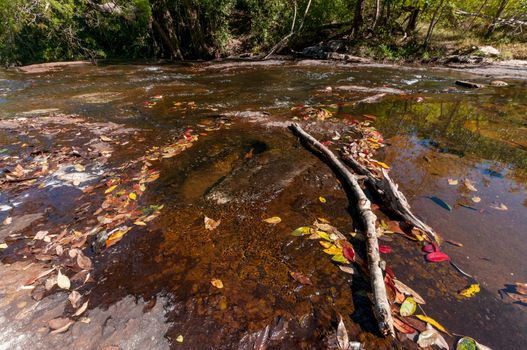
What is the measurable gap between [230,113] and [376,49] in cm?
1058

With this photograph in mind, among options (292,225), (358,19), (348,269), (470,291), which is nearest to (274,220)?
(292,225)

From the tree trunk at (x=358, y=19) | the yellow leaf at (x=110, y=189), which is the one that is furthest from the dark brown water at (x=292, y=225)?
Result: the tree trunk at (x=358, y=19)

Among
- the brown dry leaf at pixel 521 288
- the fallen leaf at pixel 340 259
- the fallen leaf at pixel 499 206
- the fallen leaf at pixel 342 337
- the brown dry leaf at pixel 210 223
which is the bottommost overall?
the brown dry leaf at pixel 521 288

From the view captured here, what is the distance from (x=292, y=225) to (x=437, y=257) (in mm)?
1126

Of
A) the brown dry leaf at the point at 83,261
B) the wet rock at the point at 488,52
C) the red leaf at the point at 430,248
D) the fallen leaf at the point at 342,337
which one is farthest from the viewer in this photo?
the wet rock at the point at 488,52

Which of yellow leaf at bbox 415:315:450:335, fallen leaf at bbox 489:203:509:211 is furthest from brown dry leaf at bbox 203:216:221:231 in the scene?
fallen leaf at bbox 489:203:509:211

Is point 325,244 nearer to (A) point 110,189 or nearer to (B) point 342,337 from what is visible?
(B) point 342,337

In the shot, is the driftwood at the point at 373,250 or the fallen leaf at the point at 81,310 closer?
the driftwood at the point at 373,250

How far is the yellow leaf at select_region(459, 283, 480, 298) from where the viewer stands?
1836 mm

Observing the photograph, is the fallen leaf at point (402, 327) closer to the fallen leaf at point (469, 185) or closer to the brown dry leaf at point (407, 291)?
the brown dry leaf at point (407, 291)

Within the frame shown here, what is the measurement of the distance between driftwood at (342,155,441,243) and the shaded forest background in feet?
38.0

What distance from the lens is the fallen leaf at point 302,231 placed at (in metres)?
2.33

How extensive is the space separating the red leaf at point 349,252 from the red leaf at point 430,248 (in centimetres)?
57

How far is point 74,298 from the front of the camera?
1.81m
